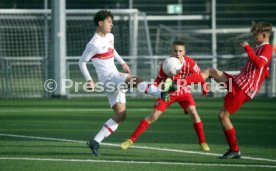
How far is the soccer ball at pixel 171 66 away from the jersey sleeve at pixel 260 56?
4.31 feet

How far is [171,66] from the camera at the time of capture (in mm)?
11273

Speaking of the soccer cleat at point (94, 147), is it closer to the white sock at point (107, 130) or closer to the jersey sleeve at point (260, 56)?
the white sock at point (107, 130)

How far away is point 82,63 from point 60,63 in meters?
13.2

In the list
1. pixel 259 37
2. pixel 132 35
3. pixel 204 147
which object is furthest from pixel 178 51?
pixel 132 35

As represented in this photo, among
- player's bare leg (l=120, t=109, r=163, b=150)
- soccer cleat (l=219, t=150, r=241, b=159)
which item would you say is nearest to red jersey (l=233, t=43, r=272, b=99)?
soccer cleat (l=219, t=150, r=241, b=159)

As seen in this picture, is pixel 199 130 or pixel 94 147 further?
pixel 199 130

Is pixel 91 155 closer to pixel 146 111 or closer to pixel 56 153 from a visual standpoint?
pixel 56 153

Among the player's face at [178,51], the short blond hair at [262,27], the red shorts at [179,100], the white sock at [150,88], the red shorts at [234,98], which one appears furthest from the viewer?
the red shorts at [179,100]

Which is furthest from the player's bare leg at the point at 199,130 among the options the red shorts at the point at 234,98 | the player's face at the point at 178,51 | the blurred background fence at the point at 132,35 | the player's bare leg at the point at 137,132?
the blurred background fence at the point at 132,35

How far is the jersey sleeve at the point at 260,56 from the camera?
33.9 feet

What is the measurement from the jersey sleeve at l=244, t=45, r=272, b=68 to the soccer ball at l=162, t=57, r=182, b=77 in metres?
1.31

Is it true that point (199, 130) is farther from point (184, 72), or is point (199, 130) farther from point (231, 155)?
point (231, 155)

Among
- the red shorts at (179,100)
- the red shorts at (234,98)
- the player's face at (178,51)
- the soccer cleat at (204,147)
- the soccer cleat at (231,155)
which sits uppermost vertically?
the player's face at (178,51)

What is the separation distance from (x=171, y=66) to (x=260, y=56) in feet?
4.52
